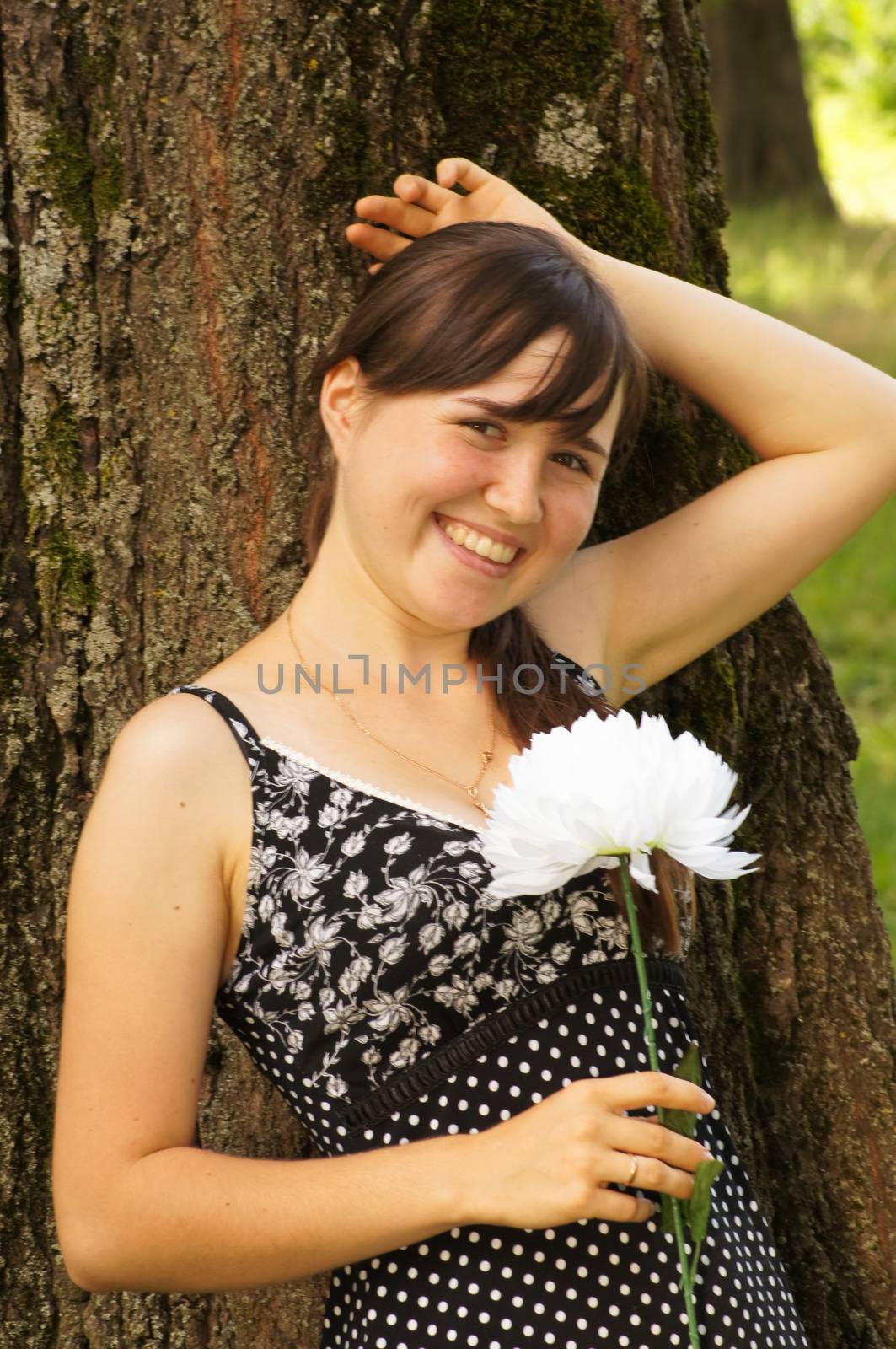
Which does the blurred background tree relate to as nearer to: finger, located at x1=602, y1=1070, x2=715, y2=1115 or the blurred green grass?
the blurred green grass

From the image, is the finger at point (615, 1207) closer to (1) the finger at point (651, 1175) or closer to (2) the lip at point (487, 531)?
(1) the finger at point (651, 1175)

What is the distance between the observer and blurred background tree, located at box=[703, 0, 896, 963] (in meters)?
6.43

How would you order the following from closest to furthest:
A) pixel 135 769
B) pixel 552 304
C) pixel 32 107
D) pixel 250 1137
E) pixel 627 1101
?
1. pixel 627 1101
2. pixel 135 769
3. pixel 552 304
4. pixel 32 107
5. pixel 250 1137

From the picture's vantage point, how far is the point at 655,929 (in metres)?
1.96

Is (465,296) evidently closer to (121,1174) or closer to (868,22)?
(121,1174)

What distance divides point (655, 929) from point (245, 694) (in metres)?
0.64

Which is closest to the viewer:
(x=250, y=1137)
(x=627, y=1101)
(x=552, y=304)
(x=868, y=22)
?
(x=627, y=1101)

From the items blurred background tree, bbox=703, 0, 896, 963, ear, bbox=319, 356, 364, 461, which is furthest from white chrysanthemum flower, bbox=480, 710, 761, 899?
blurred background tree, bbox=703, 0, 896, 963

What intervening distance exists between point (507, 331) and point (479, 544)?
0.28 meters

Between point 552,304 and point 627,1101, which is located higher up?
point 552,304

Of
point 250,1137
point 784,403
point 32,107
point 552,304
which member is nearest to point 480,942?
point 250,1137

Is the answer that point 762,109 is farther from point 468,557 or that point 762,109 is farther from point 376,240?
point 468,557

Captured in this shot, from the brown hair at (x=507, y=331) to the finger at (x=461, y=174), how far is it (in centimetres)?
12

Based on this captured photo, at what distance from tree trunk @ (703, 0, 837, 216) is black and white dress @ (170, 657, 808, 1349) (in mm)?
10793
